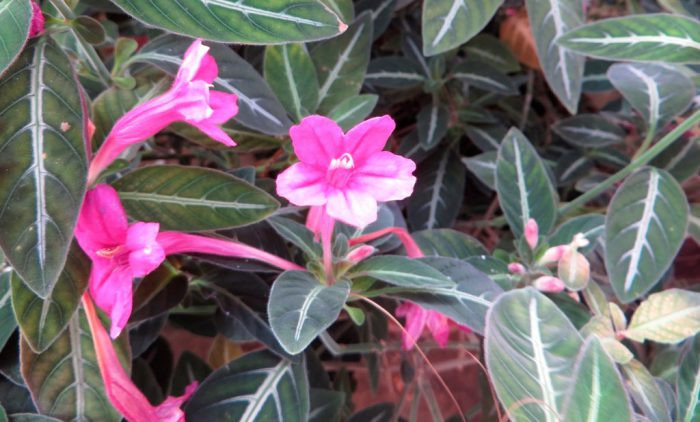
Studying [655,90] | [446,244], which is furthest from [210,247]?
[655,90]

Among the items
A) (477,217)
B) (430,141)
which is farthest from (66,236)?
(477,217)

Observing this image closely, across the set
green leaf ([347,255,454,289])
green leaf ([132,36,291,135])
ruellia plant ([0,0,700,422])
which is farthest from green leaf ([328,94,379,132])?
green leaf ([347,255,454,289])

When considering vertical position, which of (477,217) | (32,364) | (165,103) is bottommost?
(477,217)

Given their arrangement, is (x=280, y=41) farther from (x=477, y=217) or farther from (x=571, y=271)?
(x=477, y=217)

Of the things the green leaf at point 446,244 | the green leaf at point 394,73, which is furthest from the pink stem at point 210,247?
the green leaf at point 394,73

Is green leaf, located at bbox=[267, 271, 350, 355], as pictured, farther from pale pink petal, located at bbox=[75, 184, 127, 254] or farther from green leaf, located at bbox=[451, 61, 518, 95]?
green leaf, located at bbox=[451, 61, 518, 95]
